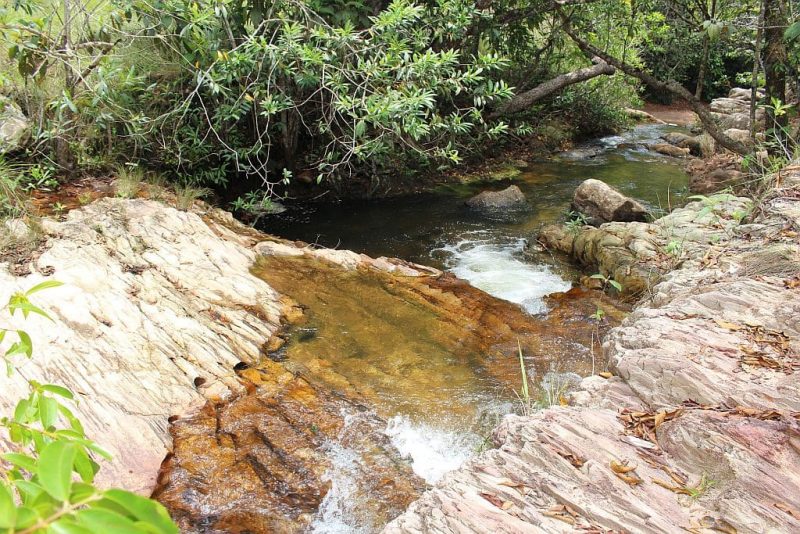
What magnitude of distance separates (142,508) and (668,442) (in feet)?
8.33

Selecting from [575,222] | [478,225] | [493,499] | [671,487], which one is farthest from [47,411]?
[478,225]

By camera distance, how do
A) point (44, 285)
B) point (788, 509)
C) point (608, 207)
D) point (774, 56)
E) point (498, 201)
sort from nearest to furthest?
point (44, 285) → point (788, 509) → point (774, 56) → point (608, 207) → point (498, 201)

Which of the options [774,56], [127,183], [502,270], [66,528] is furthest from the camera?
[774,56]

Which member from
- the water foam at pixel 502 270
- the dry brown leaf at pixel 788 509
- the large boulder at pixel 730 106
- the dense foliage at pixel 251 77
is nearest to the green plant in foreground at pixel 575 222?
the water foam at pixel 502 270

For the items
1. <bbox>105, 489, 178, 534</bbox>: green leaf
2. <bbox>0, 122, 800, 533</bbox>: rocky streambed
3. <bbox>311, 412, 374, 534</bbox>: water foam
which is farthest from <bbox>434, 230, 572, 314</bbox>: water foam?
<bbox>105, 489, 178, 534</bbox>: green leaf

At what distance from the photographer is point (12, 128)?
21.2ft

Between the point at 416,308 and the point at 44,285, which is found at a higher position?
the point at 44,285

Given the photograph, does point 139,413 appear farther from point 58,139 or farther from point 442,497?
point 58,139

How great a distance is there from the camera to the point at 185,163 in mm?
7746

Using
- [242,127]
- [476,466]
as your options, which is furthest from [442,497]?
[242,127]

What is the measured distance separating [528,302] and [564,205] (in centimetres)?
403

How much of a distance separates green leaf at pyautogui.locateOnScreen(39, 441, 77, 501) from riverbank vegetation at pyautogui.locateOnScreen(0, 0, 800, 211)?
368 centimetres

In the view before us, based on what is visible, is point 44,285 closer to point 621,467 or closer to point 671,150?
point 621,467

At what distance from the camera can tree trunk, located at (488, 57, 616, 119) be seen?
37.8ft
